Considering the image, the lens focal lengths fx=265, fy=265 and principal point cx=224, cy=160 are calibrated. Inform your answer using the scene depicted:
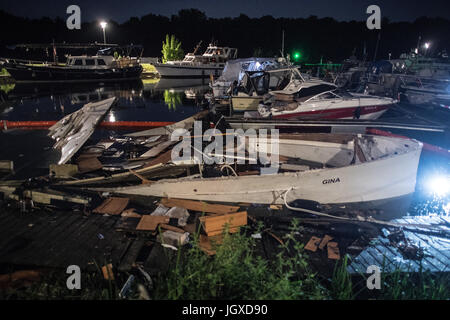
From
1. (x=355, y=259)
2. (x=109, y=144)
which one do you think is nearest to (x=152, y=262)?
(x=355, y=259)

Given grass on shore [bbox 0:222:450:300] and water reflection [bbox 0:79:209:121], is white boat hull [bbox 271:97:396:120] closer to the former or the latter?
grass on shore [bbox 0:222:450:300]

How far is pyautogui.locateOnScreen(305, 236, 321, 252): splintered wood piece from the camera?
422 cm

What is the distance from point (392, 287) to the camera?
314 cm

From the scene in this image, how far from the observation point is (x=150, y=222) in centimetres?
458

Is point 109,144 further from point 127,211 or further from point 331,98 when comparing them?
point 331,98

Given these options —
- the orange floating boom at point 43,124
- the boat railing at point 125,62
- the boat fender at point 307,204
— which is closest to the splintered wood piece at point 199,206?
the boat fender at point 307,204

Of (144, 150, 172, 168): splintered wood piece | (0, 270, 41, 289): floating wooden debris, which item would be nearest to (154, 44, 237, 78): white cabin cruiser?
(144, 150, 172, 168): splintered wood piece

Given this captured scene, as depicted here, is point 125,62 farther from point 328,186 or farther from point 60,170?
point 328,186

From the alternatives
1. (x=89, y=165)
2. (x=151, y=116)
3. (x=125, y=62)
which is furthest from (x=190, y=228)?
(x=125, y=62)

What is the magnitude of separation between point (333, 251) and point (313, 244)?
1.03ft

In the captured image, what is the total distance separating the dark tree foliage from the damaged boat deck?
164 ft

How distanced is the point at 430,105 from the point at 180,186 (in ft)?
56.3

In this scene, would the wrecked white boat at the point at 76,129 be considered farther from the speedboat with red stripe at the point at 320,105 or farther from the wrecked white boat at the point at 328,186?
the speedboat with red stripe at the point at 320,105
